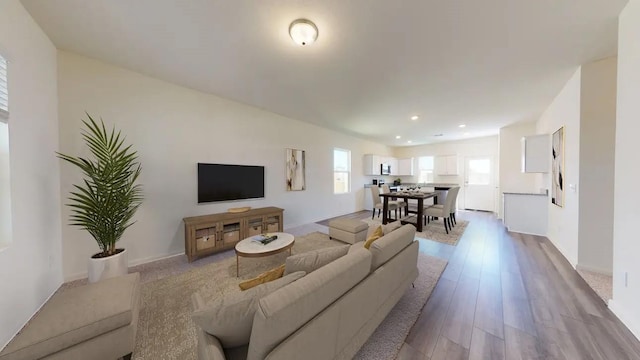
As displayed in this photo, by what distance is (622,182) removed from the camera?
70.7 inches

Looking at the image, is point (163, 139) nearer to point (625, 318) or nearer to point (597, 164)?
point (625, 318)

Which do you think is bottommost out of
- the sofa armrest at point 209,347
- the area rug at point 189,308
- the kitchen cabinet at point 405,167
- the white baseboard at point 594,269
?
the area rug at point 189,308

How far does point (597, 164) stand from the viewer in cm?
257

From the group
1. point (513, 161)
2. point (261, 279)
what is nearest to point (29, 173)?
point (261, 279)

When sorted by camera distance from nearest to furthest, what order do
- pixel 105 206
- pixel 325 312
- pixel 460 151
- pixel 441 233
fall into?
pixel 325 312
pixel 105 206
pixel 441 233
pixel 460 151

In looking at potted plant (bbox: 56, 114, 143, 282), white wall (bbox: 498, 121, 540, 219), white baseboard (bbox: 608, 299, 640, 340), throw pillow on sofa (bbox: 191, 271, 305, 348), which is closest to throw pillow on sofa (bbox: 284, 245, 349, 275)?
throw pillow on sofa (bbox: 191, 271, 305, 348)

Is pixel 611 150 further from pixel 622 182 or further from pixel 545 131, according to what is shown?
pixel 545 131

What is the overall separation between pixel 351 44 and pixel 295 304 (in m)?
2.42

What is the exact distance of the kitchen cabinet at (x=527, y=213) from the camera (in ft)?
13.9

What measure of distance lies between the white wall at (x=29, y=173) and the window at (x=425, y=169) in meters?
9.45

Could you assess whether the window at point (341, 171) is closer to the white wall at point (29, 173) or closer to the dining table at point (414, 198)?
the dining table at point (414, 198)

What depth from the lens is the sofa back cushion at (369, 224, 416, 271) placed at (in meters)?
1.62

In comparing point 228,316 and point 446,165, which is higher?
point 446,165

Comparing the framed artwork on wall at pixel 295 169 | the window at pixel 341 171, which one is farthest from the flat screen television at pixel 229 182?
the window at pixel 341 171
